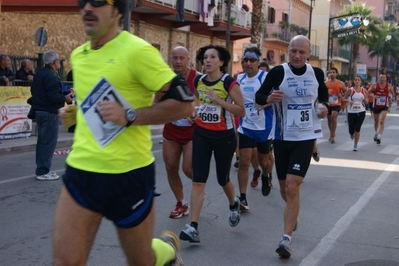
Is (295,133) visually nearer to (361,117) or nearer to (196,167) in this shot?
(196,167)

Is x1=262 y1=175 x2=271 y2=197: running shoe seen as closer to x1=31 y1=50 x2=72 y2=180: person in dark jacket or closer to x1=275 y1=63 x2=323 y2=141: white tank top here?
x1=275 y1=63 x2=323 y2=141: white tank top

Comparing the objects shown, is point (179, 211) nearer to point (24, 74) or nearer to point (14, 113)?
point (14, 113)

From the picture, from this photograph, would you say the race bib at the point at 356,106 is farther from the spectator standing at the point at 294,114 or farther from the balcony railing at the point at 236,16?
the balcony railing at the point at 236,16

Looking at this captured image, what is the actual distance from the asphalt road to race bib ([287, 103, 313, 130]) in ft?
3.87

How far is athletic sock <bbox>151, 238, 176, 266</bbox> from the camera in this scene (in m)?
3.88

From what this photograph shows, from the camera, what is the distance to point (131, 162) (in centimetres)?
351

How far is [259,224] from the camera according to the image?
24.8 ft

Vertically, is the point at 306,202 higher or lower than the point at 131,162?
lower

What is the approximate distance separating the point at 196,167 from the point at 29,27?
74.2 feet

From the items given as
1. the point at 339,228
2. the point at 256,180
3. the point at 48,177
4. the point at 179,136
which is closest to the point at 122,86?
the point at 179,136

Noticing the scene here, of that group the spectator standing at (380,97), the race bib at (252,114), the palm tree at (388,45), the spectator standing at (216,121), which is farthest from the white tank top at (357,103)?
the palm tree at (388,45)

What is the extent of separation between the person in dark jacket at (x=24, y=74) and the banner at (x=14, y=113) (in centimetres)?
50

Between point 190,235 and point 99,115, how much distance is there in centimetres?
308

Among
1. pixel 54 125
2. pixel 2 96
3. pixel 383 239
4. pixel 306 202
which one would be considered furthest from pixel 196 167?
pixel 2 96
